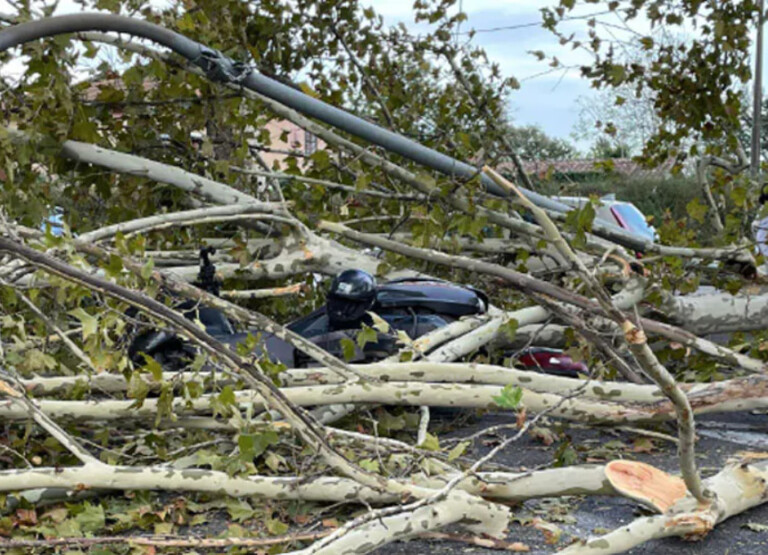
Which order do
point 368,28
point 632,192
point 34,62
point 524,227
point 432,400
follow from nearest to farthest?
point 432,400
point 34,62
point 524,227
point 368,28
point 632,192

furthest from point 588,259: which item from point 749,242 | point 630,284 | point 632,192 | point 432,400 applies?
point 632,192

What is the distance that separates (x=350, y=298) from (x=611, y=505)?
5.61 feet

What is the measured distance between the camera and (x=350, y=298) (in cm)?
508

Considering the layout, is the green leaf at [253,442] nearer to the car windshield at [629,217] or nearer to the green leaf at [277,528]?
the green leaf at [277,528]

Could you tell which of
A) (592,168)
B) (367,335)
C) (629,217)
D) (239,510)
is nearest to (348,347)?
(367,335)

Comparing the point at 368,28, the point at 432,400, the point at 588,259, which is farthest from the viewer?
the point at 368,28

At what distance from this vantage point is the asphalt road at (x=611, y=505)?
3.53 meters

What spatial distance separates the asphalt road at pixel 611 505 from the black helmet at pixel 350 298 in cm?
93

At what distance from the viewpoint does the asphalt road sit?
3527mm

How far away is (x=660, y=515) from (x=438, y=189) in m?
2.56

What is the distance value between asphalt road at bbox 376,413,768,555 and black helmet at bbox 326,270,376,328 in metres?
0.93

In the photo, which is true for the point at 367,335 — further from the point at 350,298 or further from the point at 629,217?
the point at 629,217

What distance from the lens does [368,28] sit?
8109 millimetres

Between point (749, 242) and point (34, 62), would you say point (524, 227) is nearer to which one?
point (749, 242)
